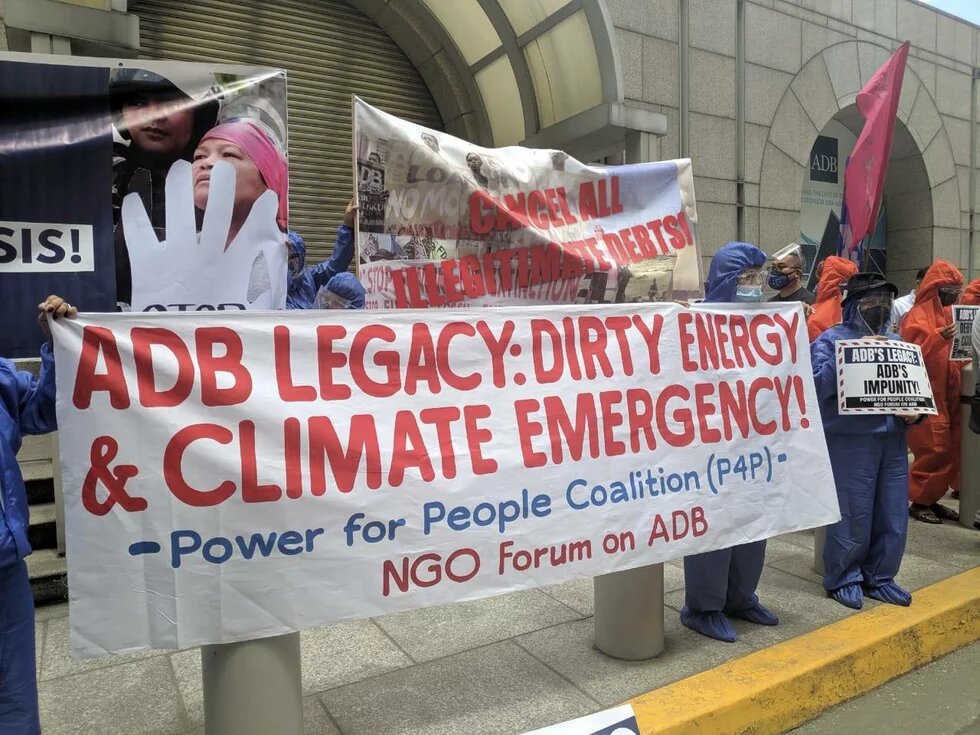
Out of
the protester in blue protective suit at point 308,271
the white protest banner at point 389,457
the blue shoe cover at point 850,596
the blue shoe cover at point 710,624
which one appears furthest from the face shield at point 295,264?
the blue shoe cover at point 850,596

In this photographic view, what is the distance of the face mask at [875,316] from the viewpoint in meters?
4.10

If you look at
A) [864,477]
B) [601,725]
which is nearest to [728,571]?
[864,477]

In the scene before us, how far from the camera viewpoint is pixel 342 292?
4594mm

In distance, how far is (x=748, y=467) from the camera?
10.8 ft

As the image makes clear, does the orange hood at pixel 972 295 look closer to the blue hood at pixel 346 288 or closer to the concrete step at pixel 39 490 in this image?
the blue hood at pixel 346 288

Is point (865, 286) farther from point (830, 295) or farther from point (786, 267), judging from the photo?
point (830, 295)

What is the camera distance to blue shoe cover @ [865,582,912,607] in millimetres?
3949

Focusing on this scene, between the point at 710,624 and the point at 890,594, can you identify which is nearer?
the point at 710,624

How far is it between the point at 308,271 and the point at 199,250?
208 centimetres

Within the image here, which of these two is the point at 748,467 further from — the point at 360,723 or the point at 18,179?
the point at 18,179

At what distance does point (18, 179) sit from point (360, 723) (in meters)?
2.33

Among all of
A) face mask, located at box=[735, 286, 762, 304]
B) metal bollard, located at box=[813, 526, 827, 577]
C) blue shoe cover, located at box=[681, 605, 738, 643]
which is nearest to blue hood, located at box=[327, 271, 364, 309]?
face mask, located at box=[735, 286, 762, 304]

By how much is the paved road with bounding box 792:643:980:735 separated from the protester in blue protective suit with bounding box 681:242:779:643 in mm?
557

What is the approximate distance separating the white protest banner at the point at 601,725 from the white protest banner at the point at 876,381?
8.25 feet
